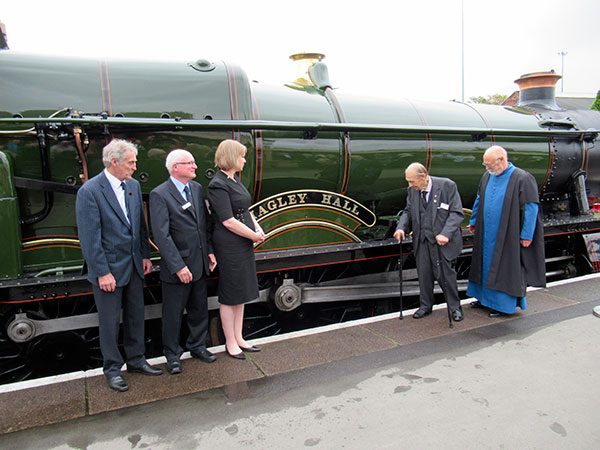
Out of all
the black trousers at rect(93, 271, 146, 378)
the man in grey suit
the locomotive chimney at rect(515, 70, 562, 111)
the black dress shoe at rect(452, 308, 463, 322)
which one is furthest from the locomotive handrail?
the black dress shoe at rect(452, 308, 463, 322)

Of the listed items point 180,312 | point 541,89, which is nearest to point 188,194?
point 180,312

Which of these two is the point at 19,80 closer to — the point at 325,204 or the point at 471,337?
the point at 325,204

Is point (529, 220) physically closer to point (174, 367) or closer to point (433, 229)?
point (433, 229)

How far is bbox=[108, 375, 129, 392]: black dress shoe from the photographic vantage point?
9.58ft

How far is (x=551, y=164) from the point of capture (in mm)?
5918

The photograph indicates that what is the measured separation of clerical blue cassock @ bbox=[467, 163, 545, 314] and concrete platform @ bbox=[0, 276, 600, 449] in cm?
48

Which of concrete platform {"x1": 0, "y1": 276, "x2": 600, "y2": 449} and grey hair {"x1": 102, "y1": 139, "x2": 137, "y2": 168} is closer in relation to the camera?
concrete platform {"x1": 0, "y1": 276, "x2": 600, "y2": 449}

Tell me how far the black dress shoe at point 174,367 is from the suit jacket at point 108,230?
26.1 inches

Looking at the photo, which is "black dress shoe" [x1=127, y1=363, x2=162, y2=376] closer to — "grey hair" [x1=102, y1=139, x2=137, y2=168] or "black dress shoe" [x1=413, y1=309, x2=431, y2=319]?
"grey hair" [x1=102, y1=139, x2=137, y2=168]

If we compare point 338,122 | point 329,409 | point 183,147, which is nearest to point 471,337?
point 329,409

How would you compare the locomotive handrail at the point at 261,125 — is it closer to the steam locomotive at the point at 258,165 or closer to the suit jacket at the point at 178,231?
the steam locomotive at the point at 258,165

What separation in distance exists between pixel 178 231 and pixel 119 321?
72 centimetres

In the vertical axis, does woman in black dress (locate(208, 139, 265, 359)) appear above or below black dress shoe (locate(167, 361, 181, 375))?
above

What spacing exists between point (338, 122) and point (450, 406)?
9.32ft
